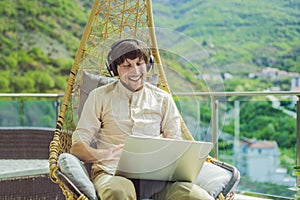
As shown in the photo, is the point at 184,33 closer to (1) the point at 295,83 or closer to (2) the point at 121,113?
(1) the point at 295,83

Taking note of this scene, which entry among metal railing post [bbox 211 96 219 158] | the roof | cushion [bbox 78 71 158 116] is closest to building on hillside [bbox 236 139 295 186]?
the roof

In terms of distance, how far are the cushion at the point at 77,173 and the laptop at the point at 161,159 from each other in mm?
139

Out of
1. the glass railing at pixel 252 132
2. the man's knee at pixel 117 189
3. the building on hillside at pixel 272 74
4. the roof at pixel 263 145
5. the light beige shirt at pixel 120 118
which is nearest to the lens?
the man's knee at pixel 117 189

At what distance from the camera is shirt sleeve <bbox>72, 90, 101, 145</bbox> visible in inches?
101

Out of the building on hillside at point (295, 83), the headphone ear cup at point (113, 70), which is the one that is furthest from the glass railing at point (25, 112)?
the building on hillside at point (295, 83)

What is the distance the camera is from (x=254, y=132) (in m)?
8.53

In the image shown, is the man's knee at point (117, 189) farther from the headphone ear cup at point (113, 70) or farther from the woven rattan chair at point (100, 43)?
the headphone ear cup at point (113, 70)

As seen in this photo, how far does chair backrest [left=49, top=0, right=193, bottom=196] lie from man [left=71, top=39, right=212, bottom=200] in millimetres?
145

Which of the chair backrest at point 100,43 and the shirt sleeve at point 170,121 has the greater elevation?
the chair backrest at point 100,43

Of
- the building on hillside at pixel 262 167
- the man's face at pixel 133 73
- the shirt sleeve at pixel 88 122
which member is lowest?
the building on hillside at pixel 262 167

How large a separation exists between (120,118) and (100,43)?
551 millimetres

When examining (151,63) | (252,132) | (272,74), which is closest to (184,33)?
(272,74)

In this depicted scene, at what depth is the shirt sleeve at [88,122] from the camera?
2.57 meters

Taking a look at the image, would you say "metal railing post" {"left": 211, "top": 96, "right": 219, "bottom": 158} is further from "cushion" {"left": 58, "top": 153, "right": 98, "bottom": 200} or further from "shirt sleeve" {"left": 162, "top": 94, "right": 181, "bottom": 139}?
"cushion" {"left": 58, "top": 153, "right": 98, "bottom": 200}
